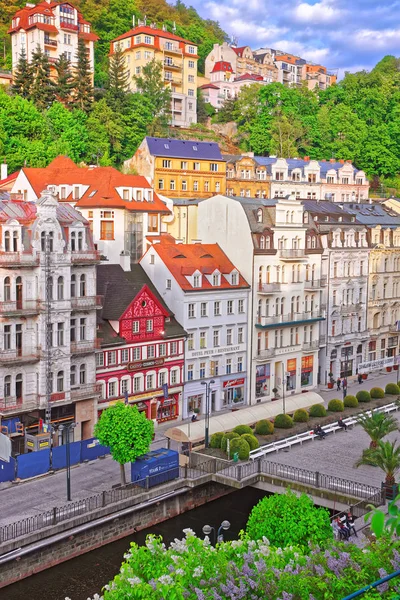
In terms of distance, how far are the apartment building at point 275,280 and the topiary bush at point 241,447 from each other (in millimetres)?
18510

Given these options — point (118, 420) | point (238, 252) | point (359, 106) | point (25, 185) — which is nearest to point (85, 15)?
point (359, 106)

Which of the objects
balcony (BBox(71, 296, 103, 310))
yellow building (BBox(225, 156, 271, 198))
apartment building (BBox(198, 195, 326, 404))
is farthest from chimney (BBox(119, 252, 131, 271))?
yellow building (BBox(225, 156, 271, 198))

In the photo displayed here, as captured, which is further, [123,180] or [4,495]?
[123,180]

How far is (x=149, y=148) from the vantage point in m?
92.3

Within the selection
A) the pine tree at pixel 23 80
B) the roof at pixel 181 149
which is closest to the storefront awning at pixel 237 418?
the roof at pixel 181 149

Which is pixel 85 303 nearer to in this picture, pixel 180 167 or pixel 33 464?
pixel 33 464

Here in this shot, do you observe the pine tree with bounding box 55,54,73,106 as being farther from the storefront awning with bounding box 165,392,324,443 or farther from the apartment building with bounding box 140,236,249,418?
the storefront awning with bounding box 165,392,324,443

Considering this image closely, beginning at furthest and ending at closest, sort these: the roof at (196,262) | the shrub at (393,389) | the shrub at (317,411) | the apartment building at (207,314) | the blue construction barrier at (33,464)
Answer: the shrub at (393,389), the roof at (196,262), the apartment building at (207,314), the shrub at (317,411), the blue construction barrier at (33,464)

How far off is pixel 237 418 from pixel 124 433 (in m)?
13.6

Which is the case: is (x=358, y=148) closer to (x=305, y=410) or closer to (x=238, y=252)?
(x=238, y=252)

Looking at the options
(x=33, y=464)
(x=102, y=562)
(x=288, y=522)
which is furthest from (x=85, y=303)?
(x=288, y=522)

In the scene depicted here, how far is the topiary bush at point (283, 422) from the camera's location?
187 feet

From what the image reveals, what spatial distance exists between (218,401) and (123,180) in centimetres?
2587

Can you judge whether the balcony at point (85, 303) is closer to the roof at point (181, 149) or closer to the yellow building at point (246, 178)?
the roof at point (181, 149)
